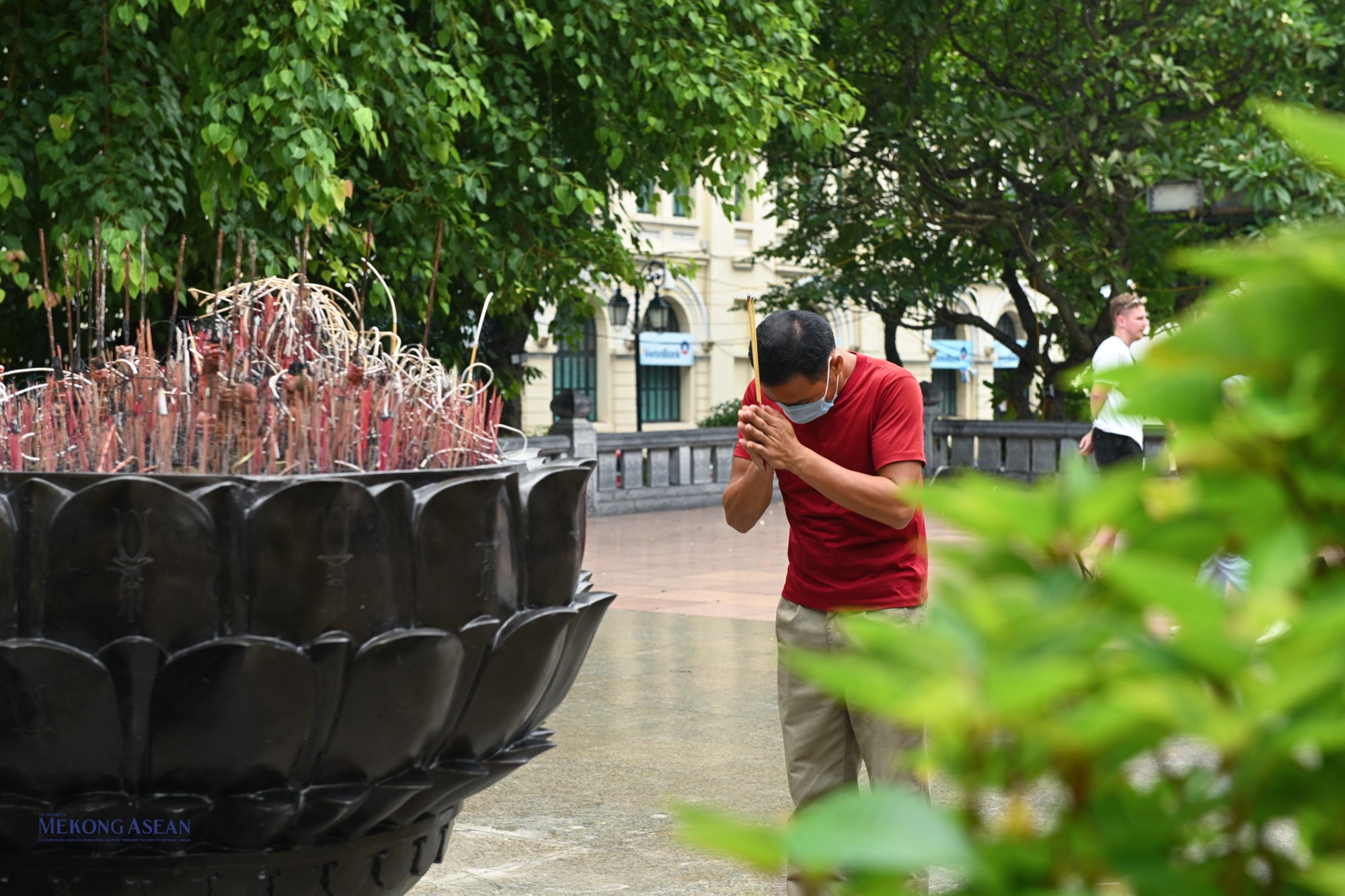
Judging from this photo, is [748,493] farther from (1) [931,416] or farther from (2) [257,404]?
(1) [931,416]

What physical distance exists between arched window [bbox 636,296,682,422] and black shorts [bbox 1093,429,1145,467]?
32.5 m

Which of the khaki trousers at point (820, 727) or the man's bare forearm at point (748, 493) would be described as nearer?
the khaki trousers at point (820, 727)

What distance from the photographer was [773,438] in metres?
3.57

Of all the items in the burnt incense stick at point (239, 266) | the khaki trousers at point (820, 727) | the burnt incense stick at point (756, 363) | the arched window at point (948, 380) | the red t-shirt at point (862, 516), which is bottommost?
the khaki trousers at point (820, 727)

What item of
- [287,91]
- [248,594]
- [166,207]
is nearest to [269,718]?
[248,594]

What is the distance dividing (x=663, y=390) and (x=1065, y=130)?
82.9 ft

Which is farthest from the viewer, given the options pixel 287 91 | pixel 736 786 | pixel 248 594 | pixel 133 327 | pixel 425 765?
pixel 133 327

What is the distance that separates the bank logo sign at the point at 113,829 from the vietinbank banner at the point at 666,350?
36.9 meters

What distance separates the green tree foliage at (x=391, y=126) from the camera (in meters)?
9.33

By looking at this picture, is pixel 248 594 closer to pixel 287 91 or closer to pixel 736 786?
pixel 736 786

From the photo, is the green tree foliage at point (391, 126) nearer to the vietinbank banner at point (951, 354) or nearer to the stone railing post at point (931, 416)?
the stone railing post at point (931, 416)

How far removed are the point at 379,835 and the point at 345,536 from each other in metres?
0.67

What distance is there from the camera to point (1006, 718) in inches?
23.0

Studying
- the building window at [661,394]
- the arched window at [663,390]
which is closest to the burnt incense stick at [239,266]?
the arched window at [663,390]
